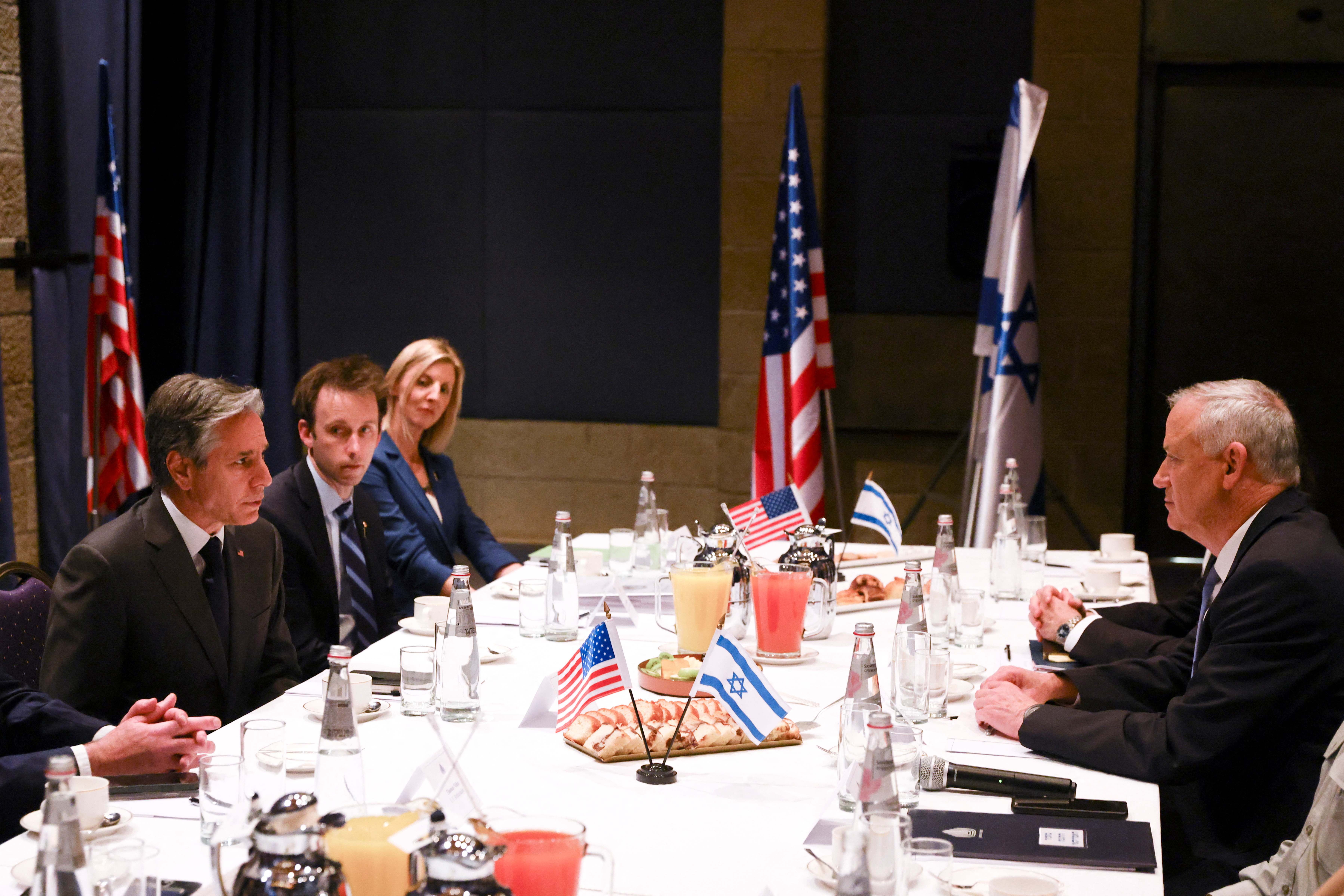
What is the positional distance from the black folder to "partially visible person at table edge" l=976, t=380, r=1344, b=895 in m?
0.27

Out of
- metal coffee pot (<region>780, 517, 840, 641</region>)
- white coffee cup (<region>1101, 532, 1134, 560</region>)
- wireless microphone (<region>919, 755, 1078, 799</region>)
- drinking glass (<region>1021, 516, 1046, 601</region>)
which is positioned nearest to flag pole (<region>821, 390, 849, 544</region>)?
white coffee cup (<region>1101, 532, 1134, 560</region>)

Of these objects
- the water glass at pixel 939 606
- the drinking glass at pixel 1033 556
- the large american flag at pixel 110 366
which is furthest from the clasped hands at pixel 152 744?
the large american flag at pixel 110 366

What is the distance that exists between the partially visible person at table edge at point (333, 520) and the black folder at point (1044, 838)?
6.02ft

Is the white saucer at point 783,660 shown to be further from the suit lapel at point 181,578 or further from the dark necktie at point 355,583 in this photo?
the dark necktie at point 355,583

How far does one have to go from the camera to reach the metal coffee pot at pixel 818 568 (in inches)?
109

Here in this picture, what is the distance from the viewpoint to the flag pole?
17.3ft

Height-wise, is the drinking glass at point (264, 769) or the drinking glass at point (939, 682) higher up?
the drinking glass at point (264, 769)

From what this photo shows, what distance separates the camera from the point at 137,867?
1.35 meters

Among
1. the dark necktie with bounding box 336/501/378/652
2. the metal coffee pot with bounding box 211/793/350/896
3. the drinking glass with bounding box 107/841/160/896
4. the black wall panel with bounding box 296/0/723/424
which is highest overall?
the black wall panel with bounding box 296/0/723/424

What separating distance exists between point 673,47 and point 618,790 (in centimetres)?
448

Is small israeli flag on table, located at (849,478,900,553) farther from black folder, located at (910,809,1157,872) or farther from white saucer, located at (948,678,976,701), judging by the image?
black folder, located at (910,809,1157,872)

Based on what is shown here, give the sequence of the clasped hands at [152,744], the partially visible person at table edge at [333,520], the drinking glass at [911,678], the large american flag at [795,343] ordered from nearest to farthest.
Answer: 1. the clasped hands at [152,744]
2. the drinking glass at [911,678]
3. the partially visible person at table edge at [333,520]
4. the large american flag at [795,343]

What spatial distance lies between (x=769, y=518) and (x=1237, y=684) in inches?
54.2

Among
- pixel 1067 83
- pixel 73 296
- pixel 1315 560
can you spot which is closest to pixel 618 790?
pixel 1315 560
